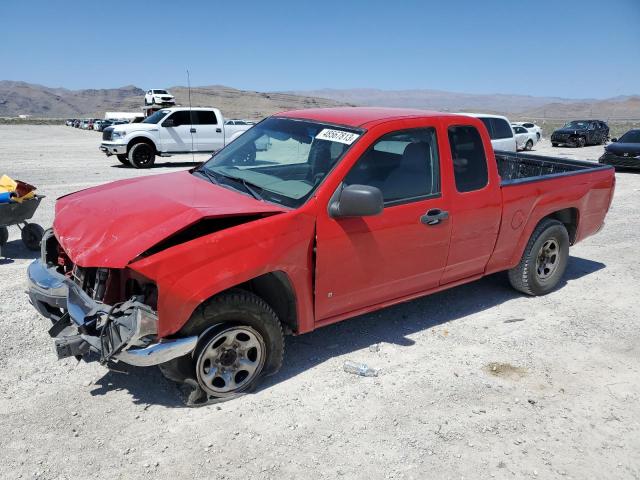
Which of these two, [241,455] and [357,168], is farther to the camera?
[357,168]

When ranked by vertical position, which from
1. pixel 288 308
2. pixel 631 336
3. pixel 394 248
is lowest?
pixel 631 336

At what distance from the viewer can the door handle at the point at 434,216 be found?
409cm

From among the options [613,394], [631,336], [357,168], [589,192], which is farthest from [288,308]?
[589,192]

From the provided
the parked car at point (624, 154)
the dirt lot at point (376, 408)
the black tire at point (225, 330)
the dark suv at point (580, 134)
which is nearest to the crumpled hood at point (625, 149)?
the parked car at point (624, 154)

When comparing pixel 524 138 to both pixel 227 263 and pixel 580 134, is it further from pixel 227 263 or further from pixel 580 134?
pixel 227 263

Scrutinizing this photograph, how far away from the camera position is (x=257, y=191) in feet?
12.6

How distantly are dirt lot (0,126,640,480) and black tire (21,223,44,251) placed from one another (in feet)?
5.43

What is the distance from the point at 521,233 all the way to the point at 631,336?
1313 mm

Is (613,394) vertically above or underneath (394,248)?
underneath

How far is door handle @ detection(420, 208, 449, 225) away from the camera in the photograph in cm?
409

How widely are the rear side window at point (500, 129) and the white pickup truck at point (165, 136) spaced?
26.9ft

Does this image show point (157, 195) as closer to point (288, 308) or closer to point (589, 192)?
point (288, 308)

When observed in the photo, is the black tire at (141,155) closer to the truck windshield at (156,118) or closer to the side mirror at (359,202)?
the truck windshield at (156,118)

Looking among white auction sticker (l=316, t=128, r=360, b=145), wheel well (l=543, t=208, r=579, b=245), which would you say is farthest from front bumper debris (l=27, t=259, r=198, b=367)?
wheel well (l=543, t=208, r=579, b=245)
